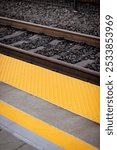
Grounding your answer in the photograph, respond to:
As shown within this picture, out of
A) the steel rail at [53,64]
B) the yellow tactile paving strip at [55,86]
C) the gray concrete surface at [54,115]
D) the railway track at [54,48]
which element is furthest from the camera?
the railway track at [54,48]

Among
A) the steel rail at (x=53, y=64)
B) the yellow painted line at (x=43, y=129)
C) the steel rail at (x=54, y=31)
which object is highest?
the steel rail at (x=54, y=31)

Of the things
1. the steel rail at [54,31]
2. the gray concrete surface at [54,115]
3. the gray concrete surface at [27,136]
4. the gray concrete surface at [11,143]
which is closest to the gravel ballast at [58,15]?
the steel rail at [54,31]

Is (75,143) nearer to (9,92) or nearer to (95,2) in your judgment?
(9,92)

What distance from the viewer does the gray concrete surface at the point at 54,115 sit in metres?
4.85

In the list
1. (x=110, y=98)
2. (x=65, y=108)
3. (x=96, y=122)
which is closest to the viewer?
(x=110, y=98)

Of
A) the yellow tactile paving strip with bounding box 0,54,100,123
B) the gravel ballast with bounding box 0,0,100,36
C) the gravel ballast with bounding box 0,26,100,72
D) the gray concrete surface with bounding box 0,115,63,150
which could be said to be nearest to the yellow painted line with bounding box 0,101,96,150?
the gray concrete surface with bounding box 0,115,63,150

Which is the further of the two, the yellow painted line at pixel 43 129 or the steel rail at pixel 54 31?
the steel rail at pixel 54 31

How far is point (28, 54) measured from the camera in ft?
24.0

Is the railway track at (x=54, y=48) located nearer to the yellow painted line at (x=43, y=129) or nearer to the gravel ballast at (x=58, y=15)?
the gravel ballast at (x=58, y=15)

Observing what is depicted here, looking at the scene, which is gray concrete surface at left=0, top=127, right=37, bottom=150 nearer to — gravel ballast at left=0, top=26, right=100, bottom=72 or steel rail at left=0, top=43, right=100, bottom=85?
steel rail at left=0, top=43, right=100, bottom=85

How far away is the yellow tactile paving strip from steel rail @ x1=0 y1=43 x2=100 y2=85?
20 centimetres

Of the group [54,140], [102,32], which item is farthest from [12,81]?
[102,32]

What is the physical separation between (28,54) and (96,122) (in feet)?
9.42

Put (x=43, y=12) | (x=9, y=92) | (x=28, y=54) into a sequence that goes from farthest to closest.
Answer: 1. (x=43, y=12)
2. (x=28, y=54)
3. (x=9, y=92)
